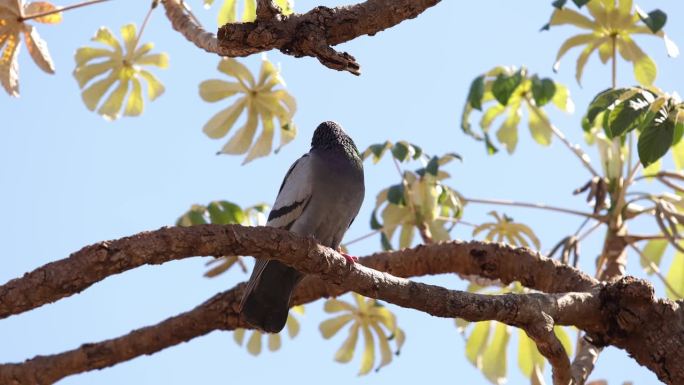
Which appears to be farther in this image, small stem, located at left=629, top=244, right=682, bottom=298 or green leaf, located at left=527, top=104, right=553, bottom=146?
green leaf, located at left=527, top=104, right=553, bottom=146

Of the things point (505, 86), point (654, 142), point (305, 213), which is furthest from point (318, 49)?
point (505, 86)

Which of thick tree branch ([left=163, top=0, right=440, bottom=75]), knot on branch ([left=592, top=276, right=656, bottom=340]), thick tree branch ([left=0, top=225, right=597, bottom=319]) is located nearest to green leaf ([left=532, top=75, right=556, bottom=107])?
knot on branch ([left=592, top=276, right=656, bottom=340])

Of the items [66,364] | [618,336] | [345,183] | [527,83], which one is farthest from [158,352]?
[527,83]

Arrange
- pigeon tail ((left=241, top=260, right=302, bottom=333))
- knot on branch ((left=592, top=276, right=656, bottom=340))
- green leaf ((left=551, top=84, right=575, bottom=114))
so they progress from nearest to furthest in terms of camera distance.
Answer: knot on branch ((left=592, top=276, right=656, bottom=340)) < pigeon tail ((left=241, top=260, right=302, bottom=333)) < green leaf ((left=551, top=84, right=575, bottom=114))

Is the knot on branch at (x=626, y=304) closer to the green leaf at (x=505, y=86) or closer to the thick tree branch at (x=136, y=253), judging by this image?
the thick tree branch at (x=136, y=253)

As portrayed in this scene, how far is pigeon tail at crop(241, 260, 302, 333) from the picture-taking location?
446 cm

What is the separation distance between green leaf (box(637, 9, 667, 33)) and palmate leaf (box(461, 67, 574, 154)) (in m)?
1.08

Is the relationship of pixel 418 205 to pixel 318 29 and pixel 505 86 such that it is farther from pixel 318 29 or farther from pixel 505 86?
pixel 318 29

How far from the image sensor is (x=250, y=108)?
234 inches

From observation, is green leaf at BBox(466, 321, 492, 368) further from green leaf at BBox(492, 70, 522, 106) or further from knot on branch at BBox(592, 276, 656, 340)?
knot on branch at BBox(592, 276, 656, 340)

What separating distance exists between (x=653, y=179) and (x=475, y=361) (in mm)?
1667

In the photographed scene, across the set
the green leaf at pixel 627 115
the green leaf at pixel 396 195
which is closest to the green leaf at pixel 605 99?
the green leaf at pixel 627 115

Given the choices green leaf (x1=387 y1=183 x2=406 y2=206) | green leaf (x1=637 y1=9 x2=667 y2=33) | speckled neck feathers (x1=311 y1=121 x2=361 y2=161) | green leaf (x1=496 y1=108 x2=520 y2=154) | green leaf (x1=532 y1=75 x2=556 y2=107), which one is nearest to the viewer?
green leaf (x1=637 y1=9 x2=667 y2=33)

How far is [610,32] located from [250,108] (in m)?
2.31
